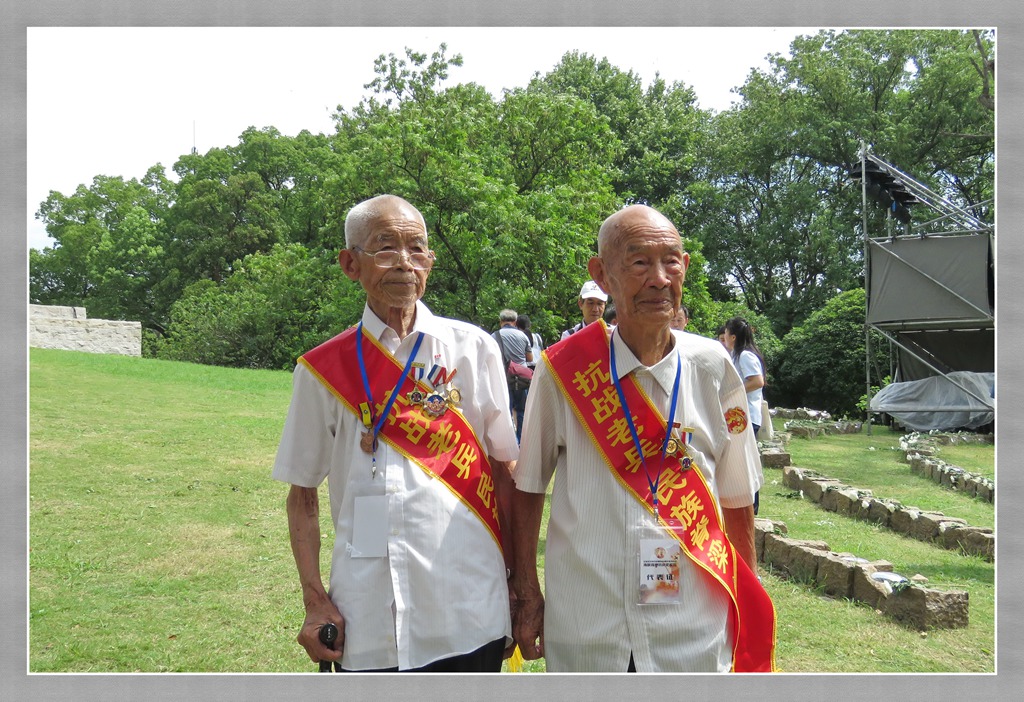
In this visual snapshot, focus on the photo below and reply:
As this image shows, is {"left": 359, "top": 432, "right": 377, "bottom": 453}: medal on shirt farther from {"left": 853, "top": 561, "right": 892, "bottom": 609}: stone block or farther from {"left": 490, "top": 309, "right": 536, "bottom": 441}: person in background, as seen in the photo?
{"left": 490, "top": 309, "right": 536, "bottom": 441}: person in background

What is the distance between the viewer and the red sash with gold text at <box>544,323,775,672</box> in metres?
2.37

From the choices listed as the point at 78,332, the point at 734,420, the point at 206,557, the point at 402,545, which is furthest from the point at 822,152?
the point at 402,545

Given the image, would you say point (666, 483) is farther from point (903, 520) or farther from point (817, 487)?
point (817, 487)

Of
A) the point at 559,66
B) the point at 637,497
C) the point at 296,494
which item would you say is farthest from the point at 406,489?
the point at 559,66

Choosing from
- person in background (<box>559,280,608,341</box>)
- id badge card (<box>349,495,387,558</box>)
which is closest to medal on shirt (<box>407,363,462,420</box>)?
id badge card (<box>349,495,387,558</box>)

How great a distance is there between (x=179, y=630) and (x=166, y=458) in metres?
5.54

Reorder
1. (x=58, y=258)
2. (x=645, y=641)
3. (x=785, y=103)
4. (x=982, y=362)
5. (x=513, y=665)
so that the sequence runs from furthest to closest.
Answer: (x=58, y=258), (x=785, y=103), (x=982, y=362), (x=513, y=665), (x=645, y=641)

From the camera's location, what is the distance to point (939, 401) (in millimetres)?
17000

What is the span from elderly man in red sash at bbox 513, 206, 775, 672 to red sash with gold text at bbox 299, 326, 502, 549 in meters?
0.14

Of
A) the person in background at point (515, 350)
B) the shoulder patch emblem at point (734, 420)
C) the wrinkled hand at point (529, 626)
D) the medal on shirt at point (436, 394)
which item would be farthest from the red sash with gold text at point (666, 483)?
the person in background at point (515, 350)

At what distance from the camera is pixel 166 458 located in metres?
10.2

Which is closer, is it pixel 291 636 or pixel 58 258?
pixel 291 636

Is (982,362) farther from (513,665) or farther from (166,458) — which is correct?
(513,665)

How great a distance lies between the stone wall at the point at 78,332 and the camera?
2347cm
